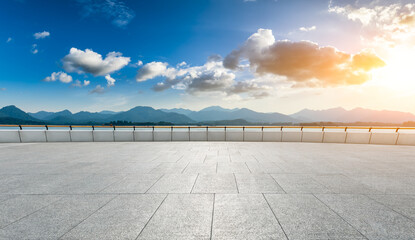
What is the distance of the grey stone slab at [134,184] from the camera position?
4715 millimetres

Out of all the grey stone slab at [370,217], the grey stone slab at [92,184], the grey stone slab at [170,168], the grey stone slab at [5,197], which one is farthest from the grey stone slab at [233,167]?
the grey stone slab at [5,197]

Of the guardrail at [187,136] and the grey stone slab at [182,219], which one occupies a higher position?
the guardrail at [187,136]

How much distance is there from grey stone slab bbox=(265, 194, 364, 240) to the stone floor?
0.06ft

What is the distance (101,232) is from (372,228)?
4792 millimetres

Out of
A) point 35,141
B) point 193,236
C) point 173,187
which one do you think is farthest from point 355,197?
point 35,141

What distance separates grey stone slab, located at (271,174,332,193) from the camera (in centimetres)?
471

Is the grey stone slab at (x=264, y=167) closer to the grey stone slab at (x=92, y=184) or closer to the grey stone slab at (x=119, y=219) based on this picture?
the grey stone slab at (x=119, y=219)

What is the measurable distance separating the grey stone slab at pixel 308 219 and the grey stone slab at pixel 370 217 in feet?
0.71

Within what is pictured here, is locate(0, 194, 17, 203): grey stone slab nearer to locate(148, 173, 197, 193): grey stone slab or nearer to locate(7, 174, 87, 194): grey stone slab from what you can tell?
locate(7, 174, 87, 194): grey stone slab

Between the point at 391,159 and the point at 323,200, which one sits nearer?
the point at 323,200

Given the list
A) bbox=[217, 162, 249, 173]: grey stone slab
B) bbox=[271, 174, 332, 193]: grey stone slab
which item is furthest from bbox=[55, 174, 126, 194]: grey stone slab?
bbox=[271, 174, 332, 193]: grey stone slab

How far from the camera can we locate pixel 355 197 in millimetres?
4309

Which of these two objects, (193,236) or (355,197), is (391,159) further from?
(193,236)

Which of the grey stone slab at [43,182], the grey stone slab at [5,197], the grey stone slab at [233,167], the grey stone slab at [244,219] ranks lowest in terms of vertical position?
the grey stone slab at [5,197]
